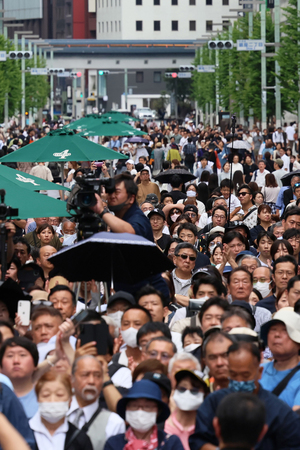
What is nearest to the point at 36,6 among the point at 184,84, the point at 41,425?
the point at 184,84

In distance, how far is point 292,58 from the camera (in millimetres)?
39969

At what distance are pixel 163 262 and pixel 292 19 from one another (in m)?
32.2

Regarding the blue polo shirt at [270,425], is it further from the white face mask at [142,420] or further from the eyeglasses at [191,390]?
the eyeglasses at [191,390]

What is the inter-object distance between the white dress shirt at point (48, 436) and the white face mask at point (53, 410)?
0.23 feet

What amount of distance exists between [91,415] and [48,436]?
12.5 inches

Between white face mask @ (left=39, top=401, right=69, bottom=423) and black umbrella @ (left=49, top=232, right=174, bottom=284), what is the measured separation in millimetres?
1856

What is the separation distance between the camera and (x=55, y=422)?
20.1ft

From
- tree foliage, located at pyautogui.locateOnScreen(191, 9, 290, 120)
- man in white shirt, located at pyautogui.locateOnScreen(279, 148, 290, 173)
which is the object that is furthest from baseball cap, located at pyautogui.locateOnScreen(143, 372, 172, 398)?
tree foliage, located at pyautogui.locateOnScreen(191, 9, 290, 120)

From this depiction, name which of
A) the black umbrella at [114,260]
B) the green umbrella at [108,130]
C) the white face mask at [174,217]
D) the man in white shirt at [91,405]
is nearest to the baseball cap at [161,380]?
the man in white shirt at [91,405]

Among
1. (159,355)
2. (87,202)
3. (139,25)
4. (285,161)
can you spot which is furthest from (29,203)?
(139,25)

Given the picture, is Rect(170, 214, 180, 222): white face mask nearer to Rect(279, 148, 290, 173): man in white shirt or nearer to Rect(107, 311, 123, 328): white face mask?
Rect(107, 311, 123, 328): white face mask

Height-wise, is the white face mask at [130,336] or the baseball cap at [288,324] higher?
the baseball cap at [288,324]

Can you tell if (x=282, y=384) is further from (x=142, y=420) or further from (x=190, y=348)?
(x=142, y=420)

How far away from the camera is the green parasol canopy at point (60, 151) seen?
16000 mm
